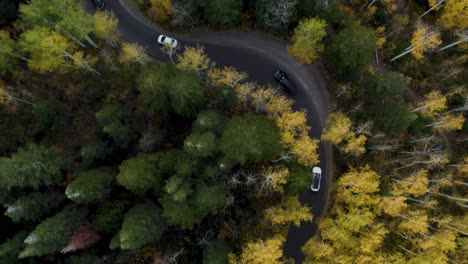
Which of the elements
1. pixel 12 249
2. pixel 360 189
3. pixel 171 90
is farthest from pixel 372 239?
pixel 12 249

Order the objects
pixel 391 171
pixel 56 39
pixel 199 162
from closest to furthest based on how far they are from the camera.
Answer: pixel 199 162 < pixel 56 39 < pixel 391 171

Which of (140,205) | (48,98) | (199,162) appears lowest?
(140,205)

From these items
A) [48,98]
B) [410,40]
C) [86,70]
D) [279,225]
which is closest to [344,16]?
[410,40]

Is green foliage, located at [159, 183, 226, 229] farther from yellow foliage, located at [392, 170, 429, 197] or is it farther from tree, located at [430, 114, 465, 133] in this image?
tree, located at [430, 114, 465, 133]

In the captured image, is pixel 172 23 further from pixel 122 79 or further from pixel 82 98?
pixel 82 98

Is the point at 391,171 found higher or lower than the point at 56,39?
lower

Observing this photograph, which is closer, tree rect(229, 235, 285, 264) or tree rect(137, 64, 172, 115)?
tree rect(137, 64, 172, 115)

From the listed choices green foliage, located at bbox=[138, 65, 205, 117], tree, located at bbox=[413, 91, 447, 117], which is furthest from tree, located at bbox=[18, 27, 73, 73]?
tree, located at bbox=[413, 91, 447, 117]
